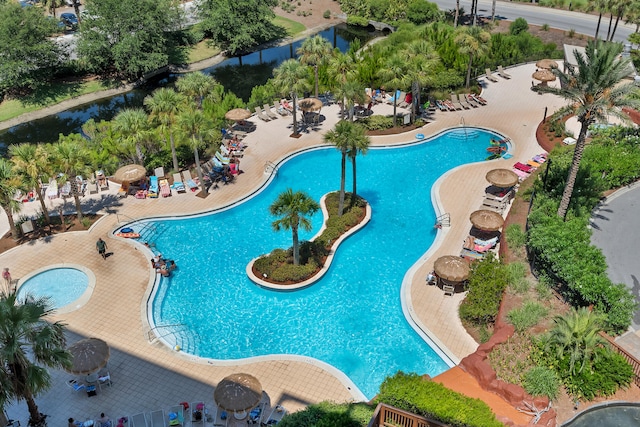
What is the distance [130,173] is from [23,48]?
29.8m

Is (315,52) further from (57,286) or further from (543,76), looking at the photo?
(57,286)

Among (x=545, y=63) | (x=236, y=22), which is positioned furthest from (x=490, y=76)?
(x=236, y=22)

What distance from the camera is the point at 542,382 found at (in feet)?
85.2

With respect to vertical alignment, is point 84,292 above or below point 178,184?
below

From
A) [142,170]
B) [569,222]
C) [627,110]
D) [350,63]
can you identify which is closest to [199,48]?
[350,63]

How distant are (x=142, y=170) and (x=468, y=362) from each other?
28.2 metres

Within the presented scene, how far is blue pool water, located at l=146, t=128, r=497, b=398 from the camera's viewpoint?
101 feet

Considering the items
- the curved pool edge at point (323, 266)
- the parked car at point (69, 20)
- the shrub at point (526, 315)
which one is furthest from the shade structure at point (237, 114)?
the parked car at point (69, 20)

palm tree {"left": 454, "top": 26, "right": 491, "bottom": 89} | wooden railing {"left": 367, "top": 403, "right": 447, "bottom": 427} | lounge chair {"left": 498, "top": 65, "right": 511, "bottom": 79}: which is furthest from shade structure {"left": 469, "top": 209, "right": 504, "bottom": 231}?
lounge chair {"left": 498, "top": 65, "right": 511, "bottom": 79}

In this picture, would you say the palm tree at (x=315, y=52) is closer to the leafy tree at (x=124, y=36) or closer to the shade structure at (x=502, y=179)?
the shade structure at (x=502, y=179)

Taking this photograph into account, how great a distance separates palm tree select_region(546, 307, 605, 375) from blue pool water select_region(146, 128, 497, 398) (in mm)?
5953

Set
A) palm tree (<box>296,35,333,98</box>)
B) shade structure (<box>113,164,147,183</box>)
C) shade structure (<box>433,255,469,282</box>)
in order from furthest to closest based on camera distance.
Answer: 1. palm tree (<box>296,35,333,98</box>)
2. shade structure (<box>113,164,147,183</box>)
3. shade structure (<box>433,255,469,282</box>)

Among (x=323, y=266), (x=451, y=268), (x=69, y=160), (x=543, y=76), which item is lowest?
(x=323, y=266)

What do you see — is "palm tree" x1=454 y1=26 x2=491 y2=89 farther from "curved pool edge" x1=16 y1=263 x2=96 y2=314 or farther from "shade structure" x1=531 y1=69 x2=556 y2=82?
"curved pool edge" x1=16 y1=263 x2=96 y2=314
